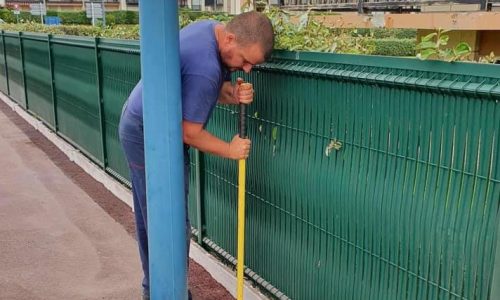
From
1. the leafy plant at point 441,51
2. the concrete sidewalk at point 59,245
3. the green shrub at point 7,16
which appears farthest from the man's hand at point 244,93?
the green shrub at point 7,16

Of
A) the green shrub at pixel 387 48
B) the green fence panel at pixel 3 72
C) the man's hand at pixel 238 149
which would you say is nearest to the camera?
the man's hand at pixel 238 149

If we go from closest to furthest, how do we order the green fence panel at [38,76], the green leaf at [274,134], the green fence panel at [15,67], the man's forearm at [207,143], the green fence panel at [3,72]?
the man's forearm at [207,143] → the green leaf at [274,134] → the green fence panel at [38,76] → the green fence panel at [15,67] → the green fence panel at [3,72]

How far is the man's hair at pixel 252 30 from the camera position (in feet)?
9.41

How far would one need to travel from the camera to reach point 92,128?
7078 mm

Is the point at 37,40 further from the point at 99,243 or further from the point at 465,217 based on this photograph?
the point at 465,217

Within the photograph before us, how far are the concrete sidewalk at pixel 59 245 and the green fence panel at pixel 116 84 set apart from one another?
545mm

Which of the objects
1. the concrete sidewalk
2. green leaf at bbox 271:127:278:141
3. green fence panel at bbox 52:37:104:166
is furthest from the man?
green fence panel at bbox 52:37:104:166

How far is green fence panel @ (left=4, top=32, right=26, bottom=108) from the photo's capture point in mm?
11327

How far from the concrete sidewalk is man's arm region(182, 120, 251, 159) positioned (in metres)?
1.60

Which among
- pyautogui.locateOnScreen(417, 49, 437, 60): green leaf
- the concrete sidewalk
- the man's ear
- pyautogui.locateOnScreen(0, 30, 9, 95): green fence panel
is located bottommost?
the concrete sidewalk

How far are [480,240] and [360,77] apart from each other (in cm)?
95

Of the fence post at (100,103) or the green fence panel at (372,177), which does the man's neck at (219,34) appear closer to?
the green fence panel at (372,177)

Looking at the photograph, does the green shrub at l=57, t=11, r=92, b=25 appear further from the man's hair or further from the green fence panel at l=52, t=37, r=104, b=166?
the man's hair

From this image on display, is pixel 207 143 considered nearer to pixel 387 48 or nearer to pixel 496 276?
pixel 496 276
